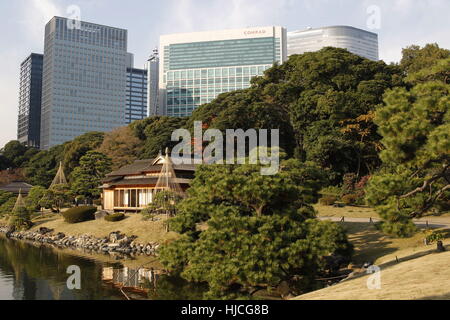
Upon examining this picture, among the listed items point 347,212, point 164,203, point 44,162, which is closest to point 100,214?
point 164,203

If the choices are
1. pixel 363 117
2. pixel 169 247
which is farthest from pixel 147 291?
pixel 363 117

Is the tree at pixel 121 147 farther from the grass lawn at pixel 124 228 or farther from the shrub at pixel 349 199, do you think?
the shrub at pixel 349 199

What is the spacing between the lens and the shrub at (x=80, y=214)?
36.8 metres

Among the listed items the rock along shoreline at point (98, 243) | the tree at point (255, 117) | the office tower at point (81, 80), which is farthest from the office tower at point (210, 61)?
the rock along shoreline at point (98, 243)

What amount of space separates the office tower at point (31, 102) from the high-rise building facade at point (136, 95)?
3628 cm

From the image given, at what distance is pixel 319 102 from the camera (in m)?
38.1

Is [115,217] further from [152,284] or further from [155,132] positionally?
[155,132]

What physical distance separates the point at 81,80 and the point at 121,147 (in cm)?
9322

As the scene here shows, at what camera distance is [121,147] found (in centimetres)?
5853

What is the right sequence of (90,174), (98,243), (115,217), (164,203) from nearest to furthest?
(164,203)
(98,243)
(115,217)
(90,174)

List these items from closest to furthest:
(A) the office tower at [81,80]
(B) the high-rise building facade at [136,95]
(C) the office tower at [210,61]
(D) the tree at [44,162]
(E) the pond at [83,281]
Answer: (E) the pond at [83,281]
(D) the tree at [44,162]
(C) the office tower at [210,61]
(A) the office tower at [81,80]
(B) the high-rise building facade at [136,95]

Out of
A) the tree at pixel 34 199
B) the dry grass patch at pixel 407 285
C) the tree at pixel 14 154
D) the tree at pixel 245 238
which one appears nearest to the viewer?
the dry grass patch at pixel 407 285
